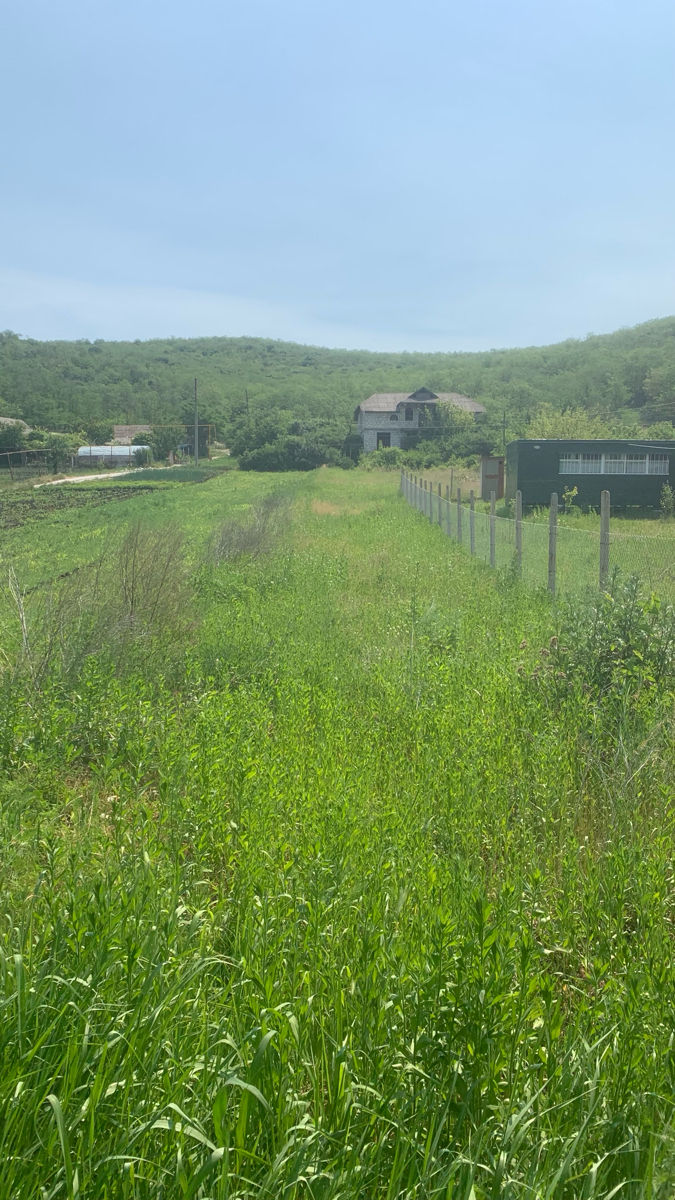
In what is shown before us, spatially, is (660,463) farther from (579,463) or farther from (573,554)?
(573,554)

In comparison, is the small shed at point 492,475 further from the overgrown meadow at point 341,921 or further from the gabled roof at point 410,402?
the gabled roof at point 410,402

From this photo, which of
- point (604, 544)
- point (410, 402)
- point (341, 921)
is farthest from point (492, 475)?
point (410, 402)

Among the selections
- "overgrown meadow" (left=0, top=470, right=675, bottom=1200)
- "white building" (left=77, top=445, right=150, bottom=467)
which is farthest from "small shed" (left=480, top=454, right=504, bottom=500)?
"overgrown meadow" (left=0, top=470, right=675, bottom=1200)

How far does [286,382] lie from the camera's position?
14538 centimetres

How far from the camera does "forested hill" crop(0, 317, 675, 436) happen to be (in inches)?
3600

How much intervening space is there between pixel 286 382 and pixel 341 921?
147 metres

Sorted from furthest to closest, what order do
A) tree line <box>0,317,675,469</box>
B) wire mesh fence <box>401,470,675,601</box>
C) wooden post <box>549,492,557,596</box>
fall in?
tree line <box>0,317,675,469</box> → wooden post <box>549,492,557,596</box> → wire mesh fence <box>401,470,675,601</box>

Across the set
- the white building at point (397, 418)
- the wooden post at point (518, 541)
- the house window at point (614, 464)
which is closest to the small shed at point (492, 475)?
the house window at point (614, 464)

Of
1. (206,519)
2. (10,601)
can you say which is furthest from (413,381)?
(10,601)

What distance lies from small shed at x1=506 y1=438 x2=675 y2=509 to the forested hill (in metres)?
49.7

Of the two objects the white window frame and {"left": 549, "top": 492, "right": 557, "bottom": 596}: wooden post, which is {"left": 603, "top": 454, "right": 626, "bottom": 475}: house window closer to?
the white window frame

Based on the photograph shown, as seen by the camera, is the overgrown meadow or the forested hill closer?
the overgrown meadow

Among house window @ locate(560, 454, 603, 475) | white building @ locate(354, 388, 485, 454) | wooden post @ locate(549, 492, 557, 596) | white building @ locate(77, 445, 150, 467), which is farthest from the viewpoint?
white building @ locate(354, 388, 485, 454)

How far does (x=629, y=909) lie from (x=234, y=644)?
227 inches
